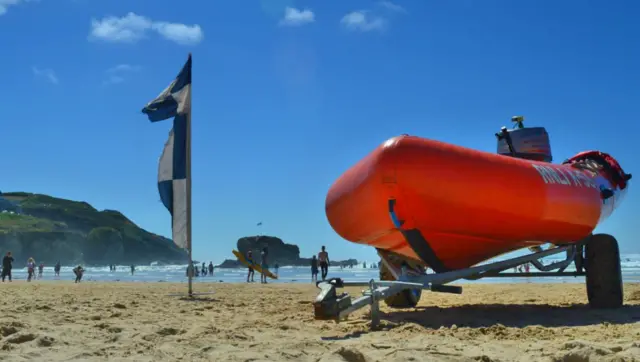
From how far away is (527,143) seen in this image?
25.2ft

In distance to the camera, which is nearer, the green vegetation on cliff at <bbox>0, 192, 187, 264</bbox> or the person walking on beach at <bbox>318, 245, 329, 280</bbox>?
the person walking on beach at <bbox>318, 245, 329, 280</bbox>

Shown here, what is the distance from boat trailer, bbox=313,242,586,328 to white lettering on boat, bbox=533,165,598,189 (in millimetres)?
817

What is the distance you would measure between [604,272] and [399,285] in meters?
2.87

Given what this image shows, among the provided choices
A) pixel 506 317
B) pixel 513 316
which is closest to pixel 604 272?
pixel 513 316

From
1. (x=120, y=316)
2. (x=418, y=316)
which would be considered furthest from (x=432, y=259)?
(x=120, y=316)

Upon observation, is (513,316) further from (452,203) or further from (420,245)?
(452,203)

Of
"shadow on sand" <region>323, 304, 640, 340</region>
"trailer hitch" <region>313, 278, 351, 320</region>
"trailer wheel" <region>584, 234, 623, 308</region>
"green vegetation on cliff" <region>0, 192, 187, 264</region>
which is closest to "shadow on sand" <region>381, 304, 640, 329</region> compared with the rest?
"shadow on sand" <region>323, 304, 640, 340</region>

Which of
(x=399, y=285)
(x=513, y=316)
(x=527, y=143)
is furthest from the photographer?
(x=527, y=143)

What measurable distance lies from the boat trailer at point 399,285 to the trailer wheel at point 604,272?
0.62 feet

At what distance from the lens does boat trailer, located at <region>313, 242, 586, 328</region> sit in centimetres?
496

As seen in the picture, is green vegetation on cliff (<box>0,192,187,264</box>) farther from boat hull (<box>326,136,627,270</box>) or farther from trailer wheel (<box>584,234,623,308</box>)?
trailer wheel (<box>584,234,623,308</box>)

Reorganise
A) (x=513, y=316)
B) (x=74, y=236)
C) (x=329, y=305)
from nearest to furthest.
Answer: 1. (x=329, y=305)
2. (x=513, y=316)
3. (x=74, y=236)

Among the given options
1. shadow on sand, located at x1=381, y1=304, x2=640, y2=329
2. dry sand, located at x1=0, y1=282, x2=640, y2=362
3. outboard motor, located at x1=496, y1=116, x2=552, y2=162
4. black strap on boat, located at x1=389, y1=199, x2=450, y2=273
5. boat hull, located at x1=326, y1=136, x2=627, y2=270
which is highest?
outboard motor, located at x1=496, y1=116, x2=552, y2=162

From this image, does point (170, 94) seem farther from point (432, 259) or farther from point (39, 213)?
point (39, 213)
